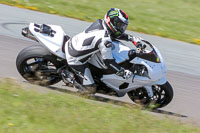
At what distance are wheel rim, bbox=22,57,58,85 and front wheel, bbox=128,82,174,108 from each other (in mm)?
1552

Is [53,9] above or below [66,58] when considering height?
above

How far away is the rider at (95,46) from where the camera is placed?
22.4 ft

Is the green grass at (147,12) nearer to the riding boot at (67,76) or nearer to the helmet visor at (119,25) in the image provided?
the riding boot at (67,76)

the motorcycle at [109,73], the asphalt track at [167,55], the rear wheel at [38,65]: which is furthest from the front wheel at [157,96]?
the rear wheel at [38,65]

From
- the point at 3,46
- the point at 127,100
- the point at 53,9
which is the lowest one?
the point at 127,100

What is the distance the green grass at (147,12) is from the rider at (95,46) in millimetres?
6085

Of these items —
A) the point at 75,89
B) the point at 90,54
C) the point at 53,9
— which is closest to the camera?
the point at 90,54

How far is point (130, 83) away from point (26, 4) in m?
7.70

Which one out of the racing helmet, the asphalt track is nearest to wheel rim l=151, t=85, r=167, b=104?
the asphalt track

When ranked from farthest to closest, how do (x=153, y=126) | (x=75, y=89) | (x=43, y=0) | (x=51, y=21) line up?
(x=43, y=0) < (x=51, y=21) < (x=75, y=89) < (x=153, y=126)

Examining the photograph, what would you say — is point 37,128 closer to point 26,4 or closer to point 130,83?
point 130,83

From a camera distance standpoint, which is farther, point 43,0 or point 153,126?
point 43,0

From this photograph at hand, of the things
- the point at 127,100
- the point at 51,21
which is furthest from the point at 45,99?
the point at 51,21

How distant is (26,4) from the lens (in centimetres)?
1387
